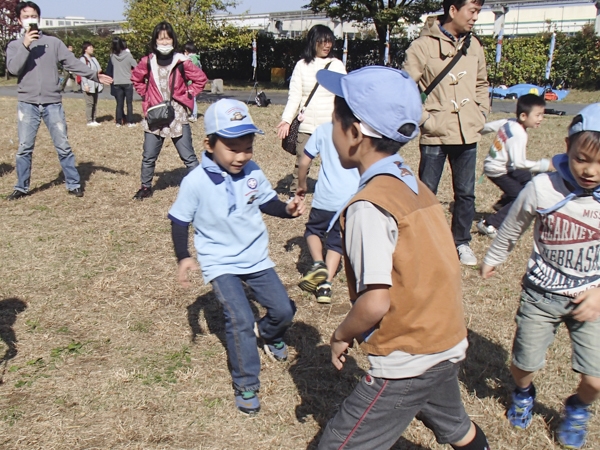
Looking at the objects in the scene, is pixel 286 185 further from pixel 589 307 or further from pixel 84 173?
pixel 589 307

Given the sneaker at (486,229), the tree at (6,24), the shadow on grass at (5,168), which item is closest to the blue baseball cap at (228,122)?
the sneaker at (486,229)

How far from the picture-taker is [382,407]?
2027mm

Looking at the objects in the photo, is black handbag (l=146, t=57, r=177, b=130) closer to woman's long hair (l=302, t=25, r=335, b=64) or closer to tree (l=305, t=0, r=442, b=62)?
woman's long hair (l=302, t=25, r=335, b=64)

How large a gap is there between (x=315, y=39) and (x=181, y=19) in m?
15.1

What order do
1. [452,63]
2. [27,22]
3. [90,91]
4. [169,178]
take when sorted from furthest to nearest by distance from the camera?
[90,91]
[169,178]
[27,22]
[452,63]

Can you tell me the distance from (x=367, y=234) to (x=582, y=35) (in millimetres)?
27000

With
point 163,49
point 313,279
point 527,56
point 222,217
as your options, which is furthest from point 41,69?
point 527,56

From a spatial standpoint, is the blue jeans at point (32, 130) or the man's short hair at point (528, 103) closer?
the man's short hair at point (528, 103)

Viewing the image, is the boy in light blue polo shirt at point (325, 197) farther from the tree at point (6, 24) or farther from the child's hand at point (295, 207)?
the tree at point (6, 24)

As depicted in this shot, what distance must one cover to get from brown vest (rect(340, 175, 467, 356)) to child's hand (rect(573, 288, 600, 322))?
838mm

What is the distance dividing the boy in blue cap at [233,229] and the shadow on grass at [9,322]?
145 cm

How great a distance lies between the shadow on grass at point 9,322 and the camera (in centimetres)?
372

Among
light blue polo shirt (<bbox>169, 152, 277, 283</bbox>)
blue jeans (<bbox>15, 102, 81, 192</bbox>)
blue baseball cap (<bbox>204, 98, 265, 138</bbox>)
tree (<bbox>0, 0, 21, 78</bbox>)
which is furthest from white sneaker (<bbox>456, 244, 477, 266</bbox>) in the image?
tree (<bbox>0, 0, 21, 78</bbox>)

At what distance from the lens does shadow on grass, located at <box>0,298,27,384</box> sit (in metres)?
3.72
